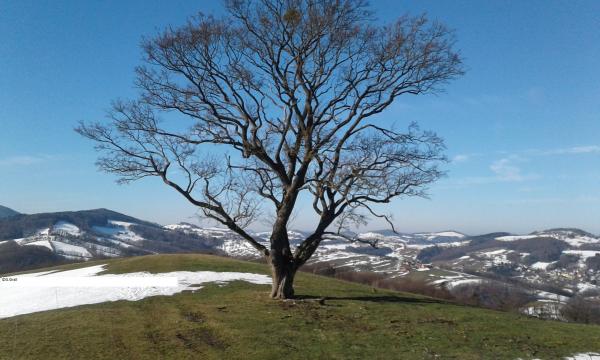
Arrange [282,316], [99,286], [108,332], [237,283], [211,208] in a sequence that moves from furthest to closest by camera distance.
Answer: [237,283]
[99,286]
[211,208]
[282,316]
[108,332]

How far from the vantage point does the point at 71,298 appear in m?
20.7

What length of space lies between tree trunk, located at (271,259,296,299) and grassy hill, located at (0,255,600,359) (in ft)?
2.27

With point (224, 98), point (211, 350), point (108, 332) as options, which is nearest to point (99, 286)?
point (108, 332)

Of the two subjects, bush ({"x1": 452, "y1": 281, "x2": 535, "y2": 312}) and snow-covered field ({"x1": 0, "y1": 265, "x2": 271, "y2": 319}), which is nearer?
snow-covered field ({"x1": 0, "y1": 265, "x2": 271, "y2": 319})

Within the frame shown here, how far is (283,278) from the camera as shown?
2016 cm

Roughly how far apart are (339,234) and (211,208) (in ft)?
19.7

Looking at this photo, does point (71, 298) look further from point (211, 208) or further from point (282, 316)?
point (282, 316)

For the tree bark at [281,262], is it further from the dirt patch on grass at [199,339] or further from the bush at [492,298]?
the bush at [492,298]

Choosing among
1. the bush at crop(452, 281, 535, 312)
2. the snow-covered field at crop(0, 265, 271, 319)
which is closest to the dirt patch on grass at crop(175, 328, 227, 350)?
the snow-covered field at crop(0, 265, 271, 319)

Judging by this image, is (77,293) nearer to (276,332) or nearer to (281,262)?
(281,262)

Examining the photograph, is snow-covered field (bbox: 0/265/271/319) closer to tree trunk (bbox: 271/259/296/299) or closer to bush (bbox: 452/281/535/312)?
tree trunk (bbox: 271/259/296/299)

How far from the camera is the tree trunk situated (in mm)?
20062

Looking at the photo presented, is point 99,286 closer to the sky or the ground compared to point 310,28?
closer to the ground

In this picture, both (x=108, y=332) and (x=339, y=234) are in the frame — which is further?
(x=339, y=234)
